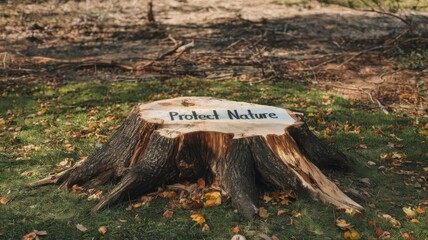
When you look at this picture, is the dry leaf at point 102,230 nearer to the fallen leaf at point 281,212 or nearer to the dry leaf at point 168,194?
the dry leaf at point 168,194

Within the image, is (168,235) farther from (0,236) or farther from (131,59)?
(131,59)

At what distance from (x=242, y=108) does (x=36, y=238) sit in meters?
2.41

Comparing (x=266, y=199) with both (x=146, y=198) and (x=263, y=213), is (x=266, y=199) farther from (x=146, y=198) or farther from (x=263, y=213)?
(x=146, y=198)

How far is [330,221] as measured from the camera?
4.20 m

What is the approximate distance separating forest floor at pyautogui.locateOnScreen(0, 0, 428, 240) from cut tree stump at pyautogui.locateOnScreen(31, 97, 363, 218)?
0.16 m

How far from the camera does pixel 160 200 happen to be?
465 cm

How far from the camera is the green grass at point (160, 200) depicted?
414cm

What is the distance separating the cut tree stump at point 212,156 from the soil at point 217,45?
4.00 meters

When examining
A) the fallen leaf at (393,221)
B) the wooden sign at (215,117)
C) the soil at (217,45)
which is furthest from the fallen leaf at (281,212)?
the soil at (217,45)

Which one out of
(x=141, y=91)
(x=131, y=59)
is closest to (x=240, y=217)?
(x=141, y=91)

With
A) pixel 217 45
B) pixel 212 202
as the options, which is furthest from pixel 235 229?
pixel 217 45

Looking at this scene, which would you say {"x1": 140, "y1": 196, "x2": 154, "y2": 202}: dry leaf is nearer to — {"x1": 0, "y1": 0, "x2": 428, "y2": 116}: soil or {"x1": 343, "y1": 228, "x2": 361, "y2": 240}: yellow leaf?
{"x1": 343, "y1": 228, "x2": 361, "y2": 240}: yellow leaf

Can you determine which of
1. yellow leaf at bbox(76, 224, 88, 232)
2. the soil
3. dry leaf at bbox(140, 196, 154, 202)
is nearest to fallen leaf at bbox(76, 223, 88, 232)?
yellow leaf at bbox(76, 224, 88, 232)

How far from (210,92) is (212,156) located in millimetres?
4426
